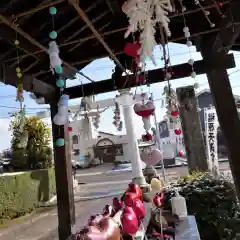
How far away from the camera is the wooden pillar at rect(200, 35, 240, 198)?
226cm

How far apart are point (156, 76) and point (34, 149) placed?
784 cm

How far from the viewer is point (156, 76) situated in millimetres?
2941

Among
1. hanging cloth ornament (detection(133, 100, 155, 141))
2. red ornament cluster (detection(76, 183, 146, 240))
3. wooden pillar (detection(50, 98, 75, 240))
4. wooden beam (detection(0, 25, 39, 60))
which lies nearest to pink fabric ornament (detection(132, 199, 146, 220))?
red ornament cluster (detection(76, 183, 146, 240))

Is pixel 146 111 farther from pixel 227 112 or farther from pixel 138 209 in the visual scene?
pixel 138 209

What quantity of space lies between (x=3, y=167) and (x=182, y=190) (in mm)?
10915

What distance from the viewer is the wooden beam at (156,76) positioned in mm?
2414

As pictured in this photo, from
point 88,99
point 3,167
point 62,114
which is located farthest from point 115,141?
point 62,114

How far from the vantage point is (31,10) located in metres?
1.69

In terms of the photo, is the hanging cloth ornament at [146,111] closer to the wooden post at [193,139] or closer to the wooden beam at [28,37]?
the wooden beam at [28,37]

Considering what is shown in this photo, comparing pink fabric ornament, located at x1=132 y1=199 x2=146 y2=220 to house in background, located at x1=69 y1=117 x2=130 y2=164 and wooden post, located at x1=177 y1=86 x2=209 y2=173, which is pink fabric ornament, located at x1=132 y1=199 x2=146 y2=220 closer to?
wooden post, located at x1=177 y1=86 x2=209 y2=173

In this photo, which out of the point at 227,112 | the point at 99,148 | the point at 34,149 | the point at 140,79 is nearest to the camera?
the point at 227,112

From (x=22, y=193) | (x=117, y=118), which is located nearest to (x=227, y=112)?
(x=117, y=118)

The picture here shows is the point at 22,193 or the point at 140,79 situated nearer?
the point at 140,79

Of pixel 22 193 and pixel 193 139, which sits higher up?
pixel 193 139
